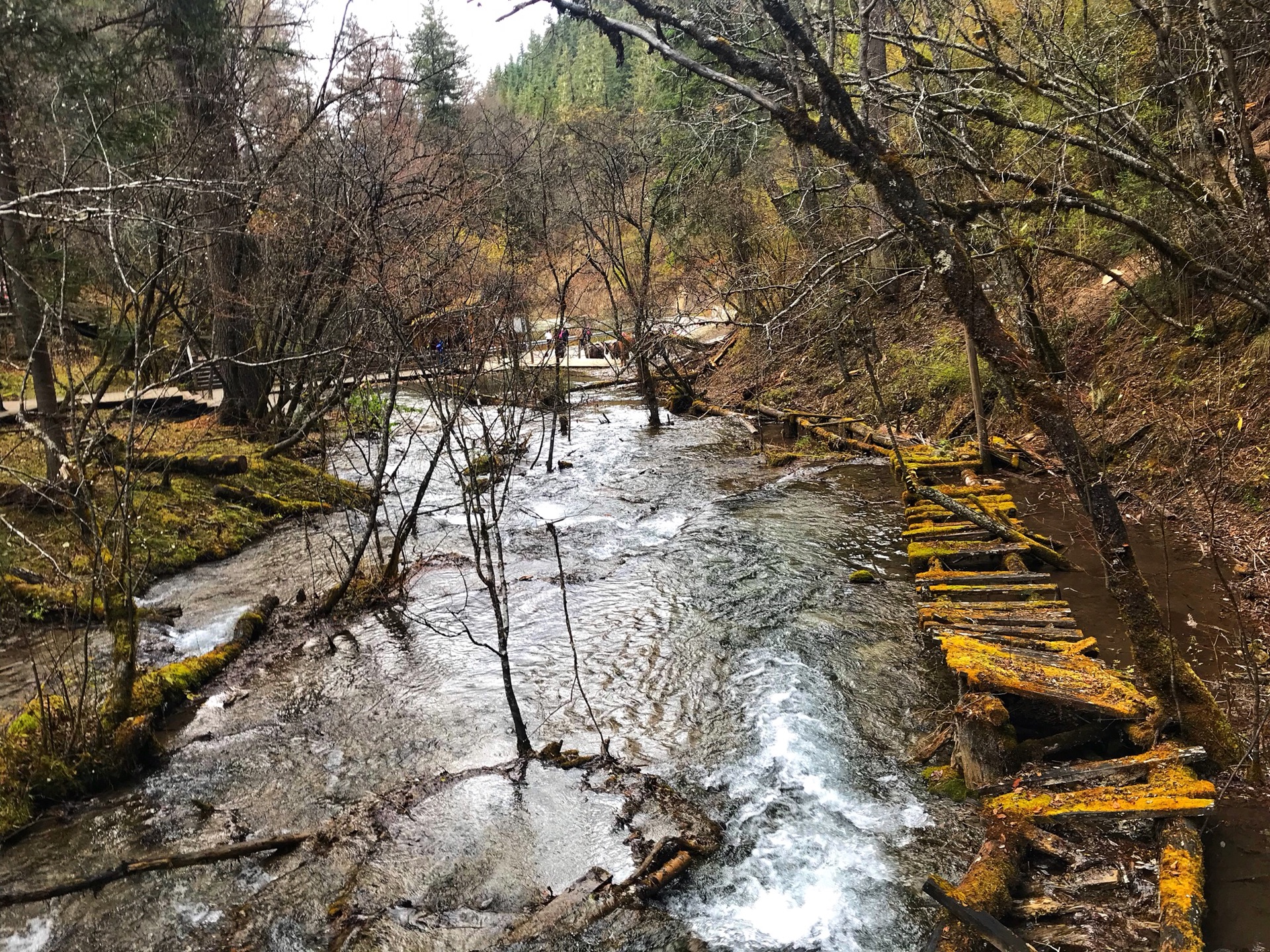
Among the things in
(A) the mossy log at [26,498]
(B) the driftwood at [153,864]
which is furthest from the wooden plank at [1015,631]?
(A) the mossy log at [26,498]

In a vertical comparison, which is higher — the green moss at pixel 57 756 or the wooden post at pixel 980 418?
the wooden post at pixel 980 418

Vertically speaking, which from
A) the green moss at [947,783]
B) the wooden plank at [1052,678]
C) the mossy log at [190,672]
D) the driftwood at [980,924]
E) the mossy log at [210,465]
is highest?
the mossy log at [210,465]

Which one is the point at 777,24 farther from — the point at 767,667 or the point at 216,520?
the point at 216,520

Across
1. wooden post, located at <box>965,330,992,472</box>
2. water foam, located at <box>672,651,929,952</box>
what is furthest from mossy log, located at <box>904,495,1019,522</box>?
water foam, located at <box>672,651,929,952</box>

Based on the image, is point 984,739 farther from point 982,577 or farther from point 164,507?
point 164,507

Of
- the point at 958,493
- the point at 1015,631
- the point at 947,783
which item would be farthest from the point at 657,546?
the point at 947,783

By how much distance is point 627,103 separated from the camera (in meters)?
42.8

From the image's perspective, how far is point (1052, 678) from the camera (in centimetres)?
Result: 493

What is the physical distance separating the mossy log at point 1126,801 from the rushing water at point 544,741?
483 mm

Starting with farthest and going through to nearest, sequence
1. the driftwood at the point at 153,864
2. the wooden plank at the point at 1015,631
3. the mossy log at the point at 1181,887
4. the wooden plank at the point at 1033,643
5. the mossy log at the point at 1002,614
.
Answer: the mossy log at the point at 1002,614 → the wooden plank at the point at 1015,631 → the wooden plank at the point at 1033,643 → the driftwood at the point at 153,864 → the mossy log at the point at 1181,887

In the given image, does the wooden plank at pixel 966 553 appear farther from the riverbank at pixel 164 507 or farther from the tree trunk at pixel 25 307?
the tree trunk at pixel 25 307

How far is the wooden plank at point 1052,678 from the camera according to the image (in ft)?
15.1

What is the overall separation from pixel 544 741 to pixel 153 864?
267cm

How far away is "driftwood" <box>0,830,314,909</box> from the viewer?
437 cm
